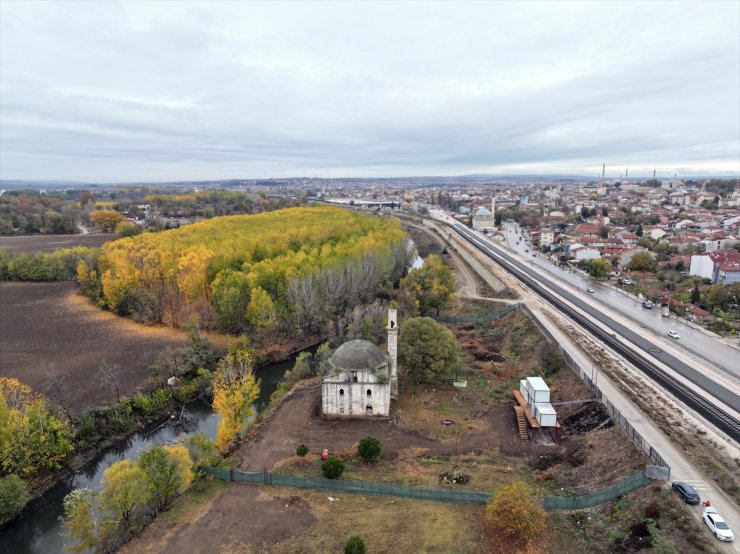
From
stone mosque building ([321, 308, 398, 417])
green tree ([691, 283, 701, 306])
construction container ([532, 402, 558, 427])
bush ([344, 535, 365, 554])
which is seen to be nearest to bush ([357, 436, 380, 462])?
stone mosque building ([321, 308, 398, 417])

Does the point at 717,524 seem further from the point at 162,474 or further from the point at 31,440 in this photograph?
the point at 31,440

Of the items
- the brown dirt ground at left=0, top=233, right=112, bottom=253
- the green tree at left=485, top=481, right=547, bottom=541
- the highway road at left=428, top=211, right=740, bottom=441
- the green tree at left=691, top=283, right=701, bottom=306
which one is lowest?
the green tree at left=485, top=481, right=547, bottom=541

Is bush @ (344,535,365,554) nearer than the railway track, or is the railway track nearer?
bush @ (344,535,365,554)

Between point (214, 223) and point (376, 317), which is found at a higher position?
point (214, 223)

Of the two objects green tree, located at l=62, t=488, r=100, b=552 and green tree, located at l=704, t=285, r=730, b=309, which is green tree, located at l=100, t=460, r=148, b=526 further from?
green tree, located at l=704, t=285, r=730, b=309

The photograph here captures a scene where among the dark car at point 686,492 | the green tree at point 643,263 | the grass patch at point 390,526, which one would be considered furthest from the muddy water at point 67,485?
the green tree at point 643,263

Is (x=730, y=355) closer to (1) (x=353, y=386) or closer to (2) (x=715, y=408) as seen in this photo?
(2) (x=715, y=408)

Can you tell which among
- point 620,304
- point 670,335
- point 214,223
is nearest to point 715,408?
point 670,335
